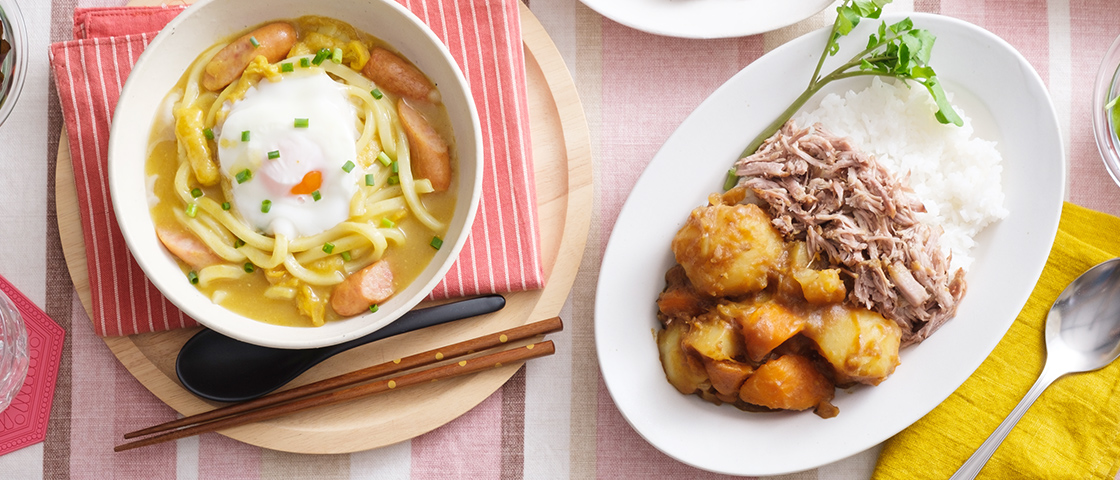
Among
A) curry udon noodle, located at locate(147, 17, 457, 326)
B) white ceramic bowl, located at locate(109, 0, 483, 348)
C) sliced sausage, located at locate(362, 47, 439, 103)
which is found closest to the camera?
white ceramic bowl, located at locate(109, 0, 483, 348)

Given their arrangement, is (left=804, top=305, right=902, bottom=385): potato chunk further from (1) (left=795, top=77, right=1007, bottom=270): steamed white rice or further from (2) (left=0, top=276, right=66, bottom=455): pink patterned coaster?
(2) (left=0, top=276, right=66, bottom=455): pink patterned coaster

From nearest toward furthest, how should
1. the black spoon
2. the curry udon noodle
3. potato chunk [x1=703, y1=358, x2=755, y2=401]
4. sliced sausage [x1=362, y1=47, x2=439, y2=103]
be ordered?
1. the curry udon noodle
2. sliced sausage [x1=362, y1=47, x2=439, y2=103]
3. potato chunk [x1=703, y1=358, x2=755, y2=401]
4. the black spoon

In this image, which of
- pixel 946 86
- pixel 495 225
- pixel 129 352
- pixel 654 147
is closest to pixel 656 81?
pixel 654 147

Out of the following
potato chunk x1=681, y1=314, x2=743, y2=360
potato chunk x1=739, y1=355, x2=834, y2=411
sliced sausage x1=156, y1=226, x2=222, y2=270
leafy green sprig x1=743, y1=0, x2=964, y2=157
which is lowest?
potato chunk x1=739, y1=355, x2=834, y2=411

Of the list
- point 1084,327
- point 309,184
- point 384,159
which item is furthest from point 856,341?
point 309,184

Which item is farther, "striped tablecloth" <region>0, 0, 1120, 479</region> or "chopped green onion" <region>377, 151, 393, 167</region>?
"striped tablecloth" <region>0, 0, 1120, 479</region>

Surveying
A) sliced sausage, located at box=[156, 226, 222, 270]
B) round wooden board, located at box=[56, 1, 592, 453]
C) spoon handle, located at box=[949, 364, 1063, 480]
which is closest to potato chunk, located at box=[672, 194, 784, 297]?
round wooden board, located at box=[56, 1, 592, 453]

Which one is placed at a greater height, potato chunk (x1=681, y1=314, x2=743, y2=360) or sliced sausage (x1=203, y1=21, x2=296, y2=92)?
sliced sausage (x1=203, y1=21, x2=296, y2=92)

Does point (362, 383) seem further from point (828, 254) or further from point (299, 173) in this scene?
point (828, 254)

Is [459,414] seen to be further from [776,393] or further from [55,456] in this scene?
[55,456]
